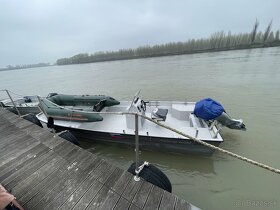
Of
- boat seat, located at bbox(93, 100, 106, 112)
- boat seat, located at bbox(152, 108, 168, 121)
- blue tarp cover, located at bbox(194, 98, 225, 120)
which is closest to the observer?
blue tarp cover, located at bbox(194, 98, 225, 120)

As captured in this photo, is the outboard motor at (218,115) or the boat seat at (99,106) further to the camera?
the boat seat at (99,106)

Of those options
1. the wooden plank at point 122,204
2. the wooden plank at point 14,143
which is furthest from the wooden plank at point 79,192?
the wooden plank at point 14,143

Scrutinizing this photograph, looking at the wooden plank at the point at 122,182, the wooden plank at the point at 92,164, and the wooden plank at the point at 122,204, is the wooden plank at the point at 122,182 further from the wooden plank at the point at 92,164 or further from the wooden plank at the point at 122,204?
the wooden plank at the point at 92,164

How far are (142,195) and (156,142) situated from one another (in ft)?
7.13

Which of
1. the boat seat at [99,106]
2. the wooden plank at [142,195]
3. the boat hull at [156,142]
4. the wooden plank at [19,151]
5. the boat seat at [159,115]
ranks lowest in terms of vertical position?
the boat hull at [156,142]

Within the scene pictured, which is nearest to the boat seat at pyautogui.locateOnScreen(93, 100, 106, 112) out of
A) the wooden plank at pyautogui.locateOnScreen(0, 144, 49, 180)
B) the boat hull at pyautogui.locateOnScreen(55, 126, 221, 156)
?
the boat hull at pyautogui.locateOnScreen(55, 126, 221, 156)

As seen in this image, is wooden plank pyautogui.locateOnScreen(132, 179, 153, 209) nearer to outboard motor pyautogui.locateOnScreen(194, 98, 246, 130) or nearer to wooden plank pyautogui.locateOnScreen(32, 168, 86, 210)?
wooden plank pyautogui.locateOnScreen(32, 168, 86, 210)

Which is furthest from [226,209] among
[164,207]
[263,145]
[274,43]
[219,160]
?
[274,43]

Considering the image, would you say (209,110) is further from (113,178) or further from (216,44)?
(216,44)

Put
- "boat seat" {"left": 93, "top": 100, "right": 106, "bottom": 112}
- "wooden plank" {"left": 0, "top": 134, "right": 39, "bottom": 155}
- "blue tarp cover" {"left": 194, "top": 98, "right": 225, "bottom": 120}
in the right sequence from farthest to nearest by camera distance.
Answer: "boat seat" {"left": 93, "top": 100, "right": 106, "bottom": 112}
"blue tarp cover" {"left": 194, "top": 98, "right": 225, "bottom": 120}
"wooden plank" {"left": 0, "top": 134, "right": 39, "bottom": 155}

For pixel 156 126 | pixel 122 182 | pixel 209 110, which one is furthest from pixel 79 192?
pixel 209 110

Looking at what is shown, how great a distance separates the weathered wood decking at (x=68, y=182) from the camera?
5.96 feet

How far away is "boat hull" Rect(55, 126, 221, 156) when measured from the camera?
376 cm

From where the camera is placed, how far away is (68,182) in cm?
215
